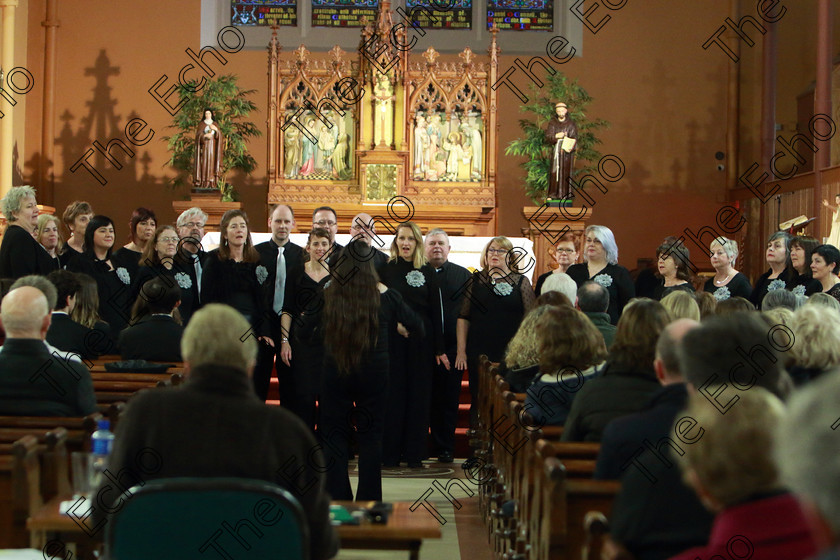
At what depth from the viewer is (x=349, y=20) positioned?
12516 millimetres

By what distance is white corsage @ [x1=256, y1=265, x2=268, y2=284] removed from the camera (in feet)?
19.3

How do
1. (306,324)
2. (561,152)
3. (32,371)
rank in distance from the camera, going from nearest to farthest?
1. (32,371)
2. (306,324)
3. (561,152)

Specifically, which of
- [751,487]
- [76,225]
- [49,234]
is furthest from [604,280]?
[751,487]

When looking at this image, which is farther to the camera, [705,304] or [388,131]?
[388,131]

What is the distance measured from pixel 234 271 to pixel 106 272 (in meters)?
0.89

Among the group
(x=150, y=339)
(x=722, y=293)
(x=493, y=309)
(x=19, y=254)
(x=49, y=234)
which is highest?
(x=49, y=234)

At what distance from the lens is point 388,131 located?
10.2m

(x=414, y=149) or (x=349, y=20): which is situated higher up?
(x=349, y=20)

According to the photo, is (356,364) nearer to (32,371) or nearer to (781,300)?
(32,371)

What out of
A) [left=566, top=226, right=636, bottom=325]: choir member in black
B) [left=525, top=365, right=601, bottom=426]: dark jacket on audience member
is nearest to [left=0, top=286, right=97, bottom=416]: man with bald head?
[left=525, top=365, right=601, bottom=426]: dark jacket on audience member

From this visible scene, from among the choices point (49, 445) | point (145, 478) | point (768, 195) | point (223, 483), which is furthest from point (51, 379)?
point (768, 195)

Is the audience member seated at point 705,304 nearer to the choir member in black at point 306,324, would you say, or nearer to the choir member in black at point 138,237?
the choir member in black at point 306,324

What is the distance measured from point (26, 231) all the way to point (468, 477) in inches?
118

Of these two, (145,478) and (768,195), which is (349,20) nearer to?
(768,195)
